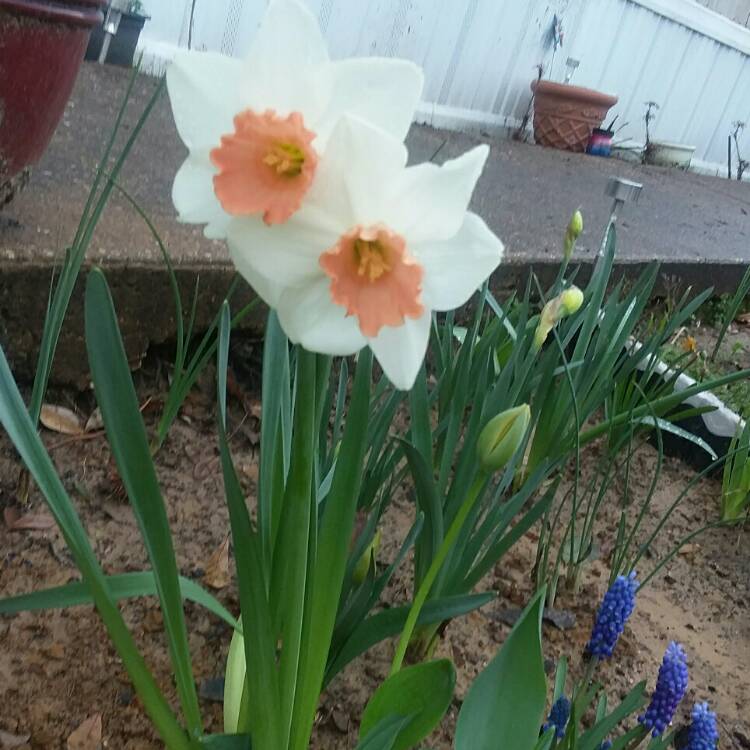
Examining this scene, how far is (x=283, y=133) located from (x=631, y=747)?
0.68 m

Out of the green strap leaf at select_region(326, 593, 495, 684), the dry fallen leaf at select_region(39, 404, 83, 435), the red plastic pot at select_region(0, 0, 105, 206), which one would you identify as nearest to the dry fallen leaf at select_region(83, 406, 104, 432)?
the dry fallen leaf at select_region(39, 404, 83, 435)

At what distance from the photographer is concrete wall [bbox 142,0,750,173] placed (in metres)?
3.54

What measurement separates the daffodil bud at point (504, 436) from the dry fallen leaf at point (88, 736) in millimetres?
493

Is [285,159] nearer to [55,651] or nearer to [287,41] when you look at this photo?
[287,41]

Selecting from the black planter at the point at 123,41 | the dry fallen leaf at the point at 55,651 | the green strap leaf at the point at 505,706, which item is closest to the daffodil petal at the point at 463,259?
the green strap leaf at the point at 505,706

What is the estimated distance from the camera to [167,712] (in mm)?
673

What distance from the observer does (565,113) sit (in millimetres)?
4746

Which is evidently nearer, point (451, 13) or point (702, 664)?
point (702, 664)

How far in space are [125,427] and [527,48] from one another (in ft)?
15.7

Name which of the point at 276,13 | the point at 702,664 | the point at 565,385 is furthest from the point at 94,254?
the point at 702,664

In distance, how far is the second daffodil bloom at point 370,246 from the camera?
0.43 meters

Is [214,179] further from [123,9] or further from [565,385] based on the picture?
[123,9]

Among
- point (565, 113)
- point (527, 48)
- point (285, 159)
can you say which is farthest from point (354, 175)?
point (527, 48)

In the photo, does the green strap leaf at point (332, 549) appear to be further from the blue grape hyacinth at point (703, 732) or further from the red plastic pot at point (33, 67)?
the red plastic pot at point (33, 67)
